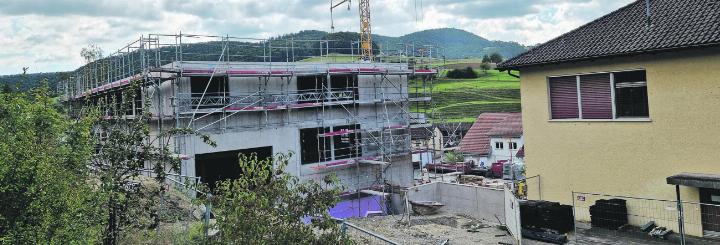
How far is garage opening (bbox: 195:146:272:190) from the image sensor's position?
934 inches

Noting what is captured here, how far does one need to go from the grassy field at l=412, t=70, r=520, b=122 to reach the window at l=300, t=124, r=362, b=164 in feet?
190

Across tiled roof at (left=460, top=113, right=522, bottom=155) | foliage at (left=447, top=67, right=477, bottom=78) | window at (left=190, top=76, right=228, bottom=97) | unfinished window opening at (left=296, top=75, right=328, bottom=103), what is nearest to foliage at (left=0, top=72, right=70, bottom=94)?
window at (left=190, top=76, right=228, bottom=97)

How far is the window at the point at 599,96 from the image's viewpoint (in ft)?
44.9

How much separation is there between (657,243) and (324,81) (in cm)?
1859

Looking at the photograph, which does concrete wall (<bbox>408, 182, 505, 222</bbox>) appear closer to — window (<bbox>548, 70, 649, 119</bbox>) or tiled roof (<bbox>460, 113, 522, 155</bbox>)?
window (<bbox>548, 70, 649, 119</bbox>)

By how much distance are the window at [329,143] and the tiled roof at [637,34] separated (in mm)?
12105

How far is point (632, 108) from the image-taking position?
45.3 ft

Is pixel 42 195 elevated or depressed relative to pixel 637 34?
depressed

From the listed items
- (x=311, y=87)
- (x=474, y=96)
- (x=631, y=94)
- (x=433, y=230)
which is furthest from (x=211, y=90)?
(x=474, y=96)

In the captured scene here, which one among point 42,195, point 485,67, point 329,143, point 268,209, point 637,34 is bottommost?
point 268,209

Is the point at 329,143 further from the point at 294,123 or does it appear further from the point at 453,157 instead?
the point at 453,157

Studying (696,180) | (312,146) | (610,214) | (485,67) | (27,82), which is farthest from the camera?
(485,67)

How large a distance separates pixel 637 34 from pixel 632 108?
2072mm

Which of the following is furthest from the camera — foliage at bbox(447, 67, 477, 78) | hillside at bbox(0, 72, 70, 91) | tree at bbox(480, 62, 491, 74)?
foliage at bbox(447, 67, 477, 78)
